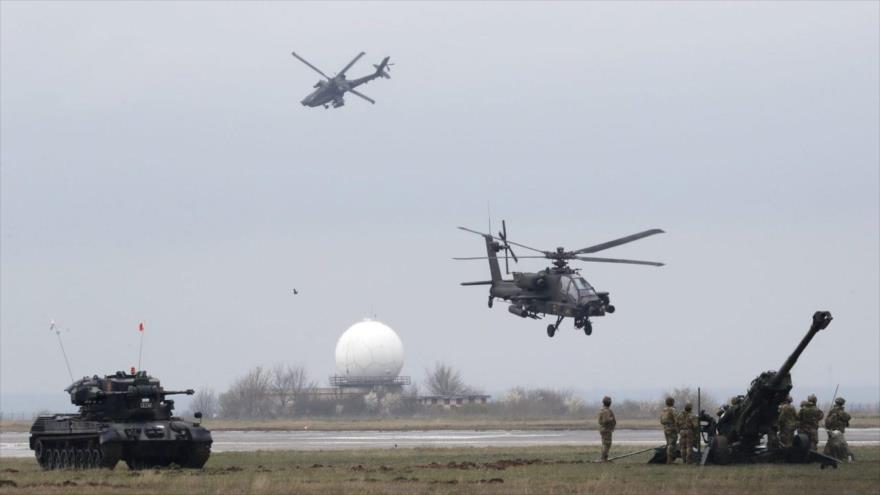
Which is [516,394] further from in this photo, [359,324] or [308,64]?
[308,64]

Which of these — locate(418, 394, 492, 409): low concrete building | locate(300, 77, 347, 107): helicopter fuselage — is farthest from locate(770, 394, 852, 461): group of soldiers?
locate(418, 394, 492, 409): low concrete building

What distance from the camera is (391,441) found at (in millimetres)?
57656

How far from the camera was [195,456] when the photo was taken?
36.3m

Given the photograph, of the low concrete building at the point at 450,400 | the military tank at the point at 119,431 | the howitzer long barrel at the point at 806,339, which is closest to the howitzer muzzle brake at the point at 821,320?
the howitzer long barrel at the point at 806,339

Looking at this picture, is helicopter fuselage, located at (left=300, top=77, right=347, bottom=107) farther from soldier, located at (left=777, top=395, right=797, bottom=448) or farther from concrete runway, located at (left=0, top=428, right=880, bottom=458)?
soldier, located at (left=777, top=395, right=797, bottom=448)

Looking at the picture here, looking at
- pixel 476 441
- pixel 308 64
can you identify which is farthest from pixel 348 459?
pixel 308 64

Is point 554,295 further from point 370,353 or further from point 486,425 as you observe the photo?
point 370,353

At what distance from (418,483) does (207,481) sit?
4409 millimetres

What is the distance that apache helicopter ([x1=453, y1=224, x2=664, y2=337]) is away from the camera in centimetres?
5631

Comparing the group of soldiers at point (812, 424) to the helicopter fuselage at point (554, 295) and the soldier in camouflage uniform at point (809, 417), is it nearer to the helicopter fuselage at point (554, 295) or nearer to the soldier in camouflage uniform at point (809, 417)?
the soldier in camouflage uniform at point (809, 417)

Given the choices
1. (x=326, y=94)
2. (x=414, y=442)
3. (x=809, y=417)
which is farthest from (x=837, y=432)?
(x=326, y=94)

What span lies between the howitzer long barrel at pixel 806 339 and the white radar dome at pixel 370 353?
88.7 m

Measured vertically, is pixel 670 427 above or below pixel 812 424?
below

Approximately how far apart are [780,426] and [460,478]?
7.48 m
